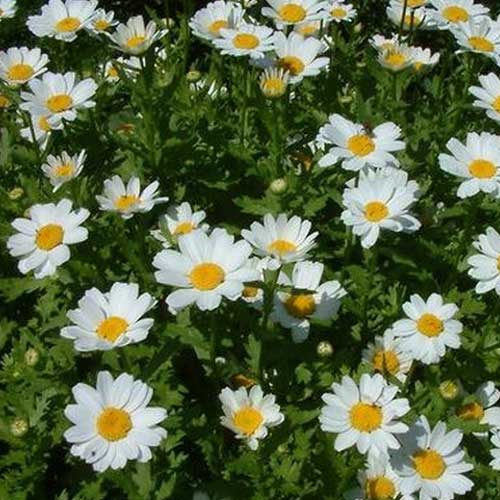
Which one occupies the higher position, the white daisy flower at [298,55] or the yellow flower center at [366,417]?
the white daisy flower at [298,55]

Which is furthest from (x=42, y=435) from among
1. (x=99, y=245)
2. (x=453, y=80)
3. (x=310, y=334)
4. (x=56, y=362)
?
(x=453, y=80)

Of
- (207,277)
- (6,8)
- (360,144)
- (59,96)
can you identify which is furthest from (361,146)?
→ (6,8)

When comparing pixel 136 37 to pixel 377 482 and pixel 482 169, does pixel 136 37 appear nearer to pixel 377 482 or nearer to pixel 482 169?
pixel 482 169

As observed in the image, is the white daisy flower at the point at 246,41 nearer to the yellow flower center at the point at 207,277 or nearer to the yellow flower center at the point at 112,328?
the yellow flower center at the point at 207,277

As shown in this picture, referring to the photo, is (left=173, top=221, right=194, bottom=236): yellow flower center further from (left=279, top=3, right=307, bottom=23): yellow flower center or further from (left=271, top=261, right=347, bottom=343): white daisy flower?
(left=279, top=3, right=307, bottom=23): yellow flower center

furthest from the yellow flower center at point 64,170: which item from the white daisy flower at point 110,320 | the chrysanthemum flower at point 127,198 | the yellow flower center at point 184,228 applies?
the white daisy flower at point 110,320

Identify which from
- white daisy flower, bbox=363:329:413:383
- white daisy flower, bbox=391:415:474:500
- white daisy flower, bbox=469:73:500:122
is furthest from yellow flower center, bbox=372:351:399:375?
white daisy flower, bbox=469:73:500:122
